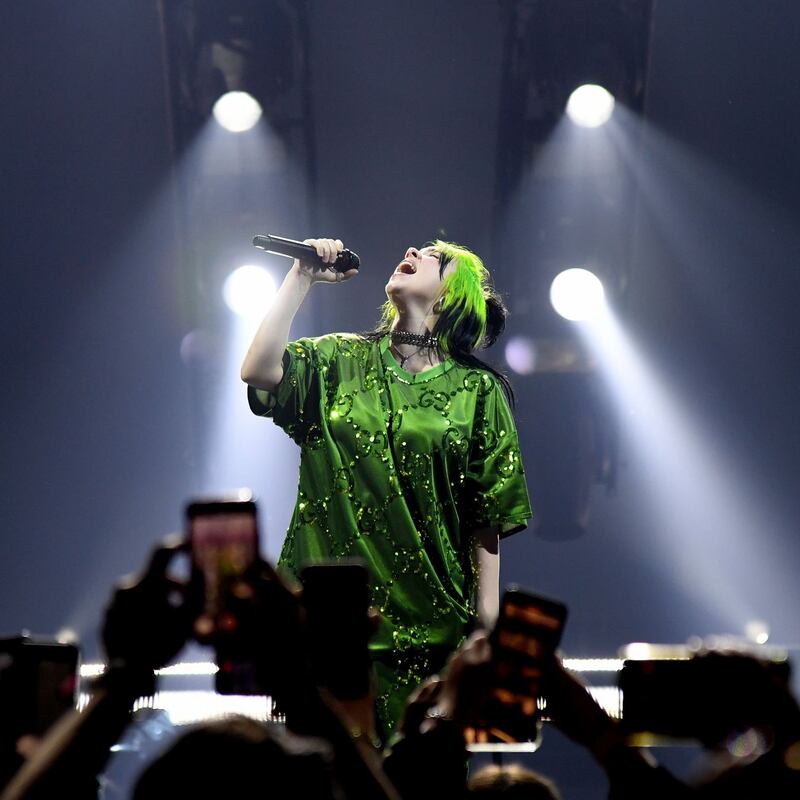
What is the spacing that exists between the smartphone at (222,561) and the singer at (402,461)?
3.76 feet

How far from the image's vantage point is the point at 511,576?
4383 millimetres

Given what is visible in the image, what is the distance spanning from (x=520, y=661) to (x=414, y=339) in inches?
55.1

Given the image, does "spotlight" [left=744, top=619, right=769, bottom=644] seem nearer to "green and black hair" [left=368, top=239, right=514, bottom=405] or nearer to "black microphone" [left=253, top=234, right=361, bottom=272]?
"green and black hair" [left=368, top=239, right=514, bottom=405]

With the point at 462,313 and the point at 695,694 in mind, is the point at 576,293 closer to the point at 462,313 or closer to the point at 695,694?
the point at 462,313

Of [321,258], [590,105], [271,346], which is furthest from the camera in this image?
[590,105]

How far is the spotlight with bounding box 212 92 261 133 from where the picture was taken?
3.94 m

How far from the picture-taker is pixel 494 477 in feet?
7.56

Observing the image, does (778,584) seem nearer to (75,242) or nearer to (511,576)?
(511,576)

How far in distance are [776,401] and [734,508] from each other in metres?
0.46

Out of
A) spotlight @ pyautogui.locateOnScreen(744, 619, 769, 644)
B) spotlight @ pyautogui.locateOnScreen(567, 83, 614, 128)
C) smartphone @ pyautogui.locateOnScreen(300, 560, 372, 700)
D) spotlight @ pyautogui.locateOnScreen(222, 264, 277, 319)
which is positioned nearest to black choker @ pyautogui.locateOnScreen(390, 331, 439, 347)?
smartphone @ pyautogui.locateOnScreen(300, 560, 372, 700)

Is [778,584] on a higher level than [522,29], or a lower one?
lower

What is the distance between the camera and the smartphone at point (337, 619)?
107 cm

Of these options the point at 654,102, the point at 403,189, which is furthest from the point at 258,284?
the point at 654,102

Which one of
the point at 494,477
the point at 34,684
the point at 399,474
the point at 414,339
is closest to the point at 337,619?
the point at 34,684
